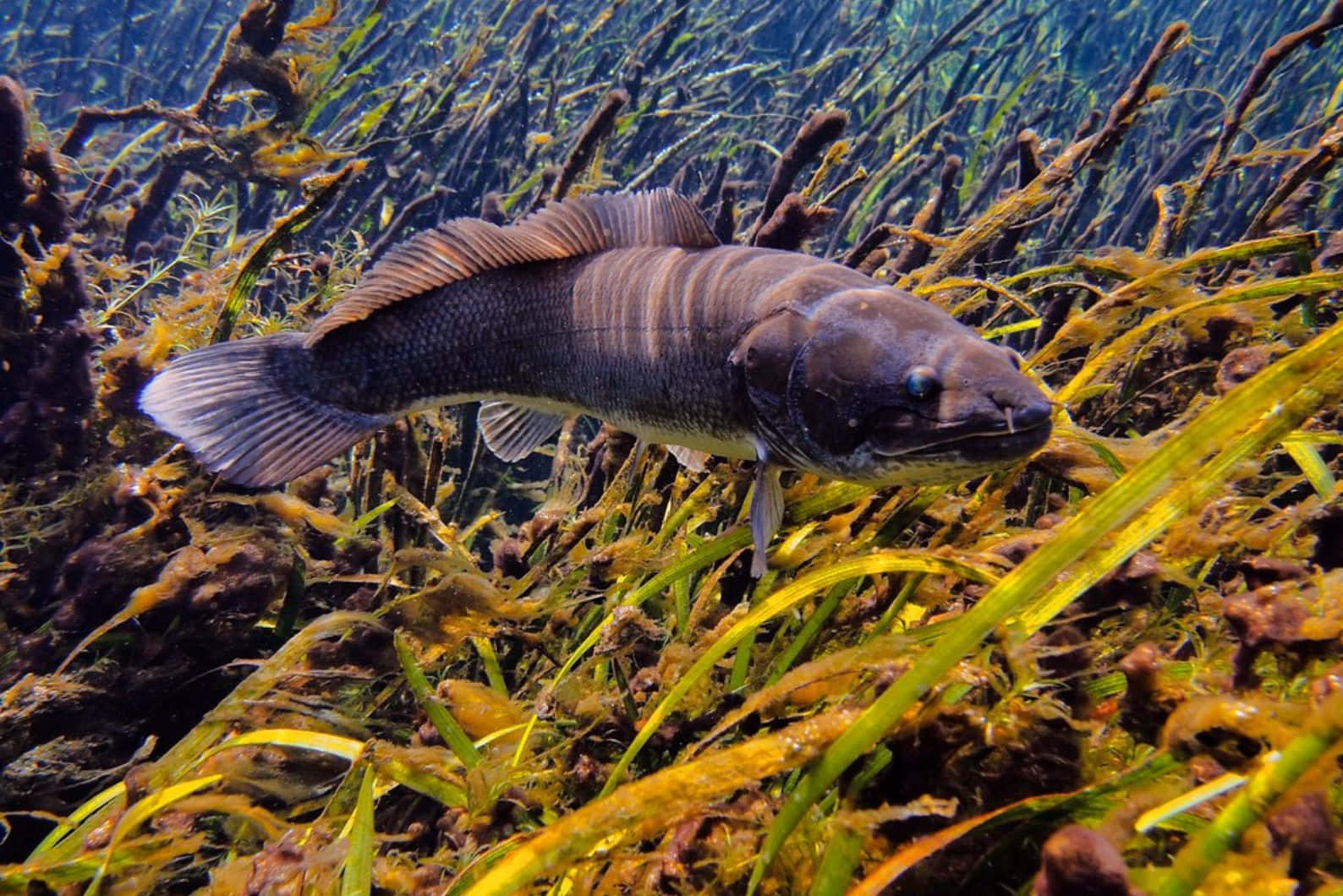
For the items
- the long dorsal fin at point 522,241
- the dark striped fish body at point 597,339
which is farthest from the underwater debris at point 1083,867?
the long dorsal fin at point 522,241

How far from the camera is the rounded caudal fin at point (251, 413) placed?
2762 millimetres

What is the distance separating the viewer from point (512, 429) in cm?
312

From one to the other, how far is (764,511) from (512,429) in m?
1.51

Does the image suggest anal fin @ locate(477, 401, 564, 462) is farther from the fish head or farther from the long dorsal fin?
the fish head

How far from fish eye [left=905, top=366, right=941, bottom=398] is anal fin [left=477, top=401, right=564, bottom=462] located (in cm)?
173

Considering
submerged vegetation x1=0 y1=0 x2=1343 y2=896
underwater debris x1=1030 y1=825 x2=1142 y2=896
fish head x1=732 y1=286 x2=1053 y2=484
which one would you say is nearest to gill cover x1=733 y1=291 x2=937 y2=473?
fish head x1=732 y1=286 x2=1053 y2=484

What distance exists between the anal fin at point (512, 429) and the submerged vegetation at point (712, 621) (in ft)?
1.17

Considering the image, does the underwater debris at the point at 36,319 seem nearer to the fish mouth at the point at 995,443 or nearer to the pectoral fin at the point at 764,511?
the pectoral fin at the point at 764,511

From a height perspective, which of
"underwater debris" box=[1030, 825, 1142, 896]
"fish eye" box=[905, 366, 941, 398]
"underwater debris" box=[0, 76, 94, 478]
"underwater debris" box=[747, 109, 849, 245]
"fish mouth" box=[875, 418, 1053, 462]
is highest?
"underwater debris" box=[747, 109, 849, 245]

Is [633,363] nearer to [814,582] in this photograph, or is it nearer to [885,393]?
[885,393]

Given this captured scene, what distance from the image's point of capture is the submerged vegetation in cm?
121

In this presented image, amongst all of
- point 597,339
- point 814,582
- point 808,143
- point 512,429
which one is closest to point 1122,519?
point 814,582

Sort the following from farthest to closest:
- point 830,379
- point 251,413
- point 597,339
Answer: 1. point 251,413
2. point 597,339
3. point 830,379

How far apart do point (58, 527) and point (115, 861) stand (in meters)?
2.18
